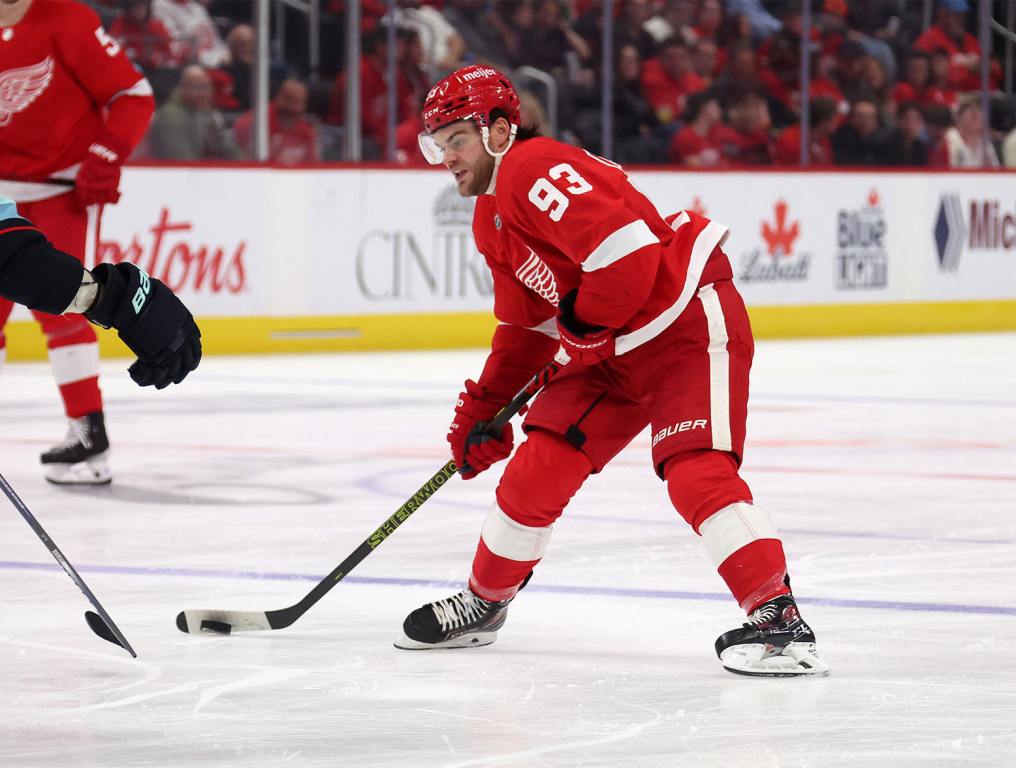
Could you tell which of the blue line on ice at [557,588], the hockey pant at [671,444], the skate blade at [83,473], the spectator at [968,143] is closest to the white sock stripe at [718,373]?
the hockey pant at [671,444]

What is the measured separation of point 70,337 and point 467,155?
8.36 feet

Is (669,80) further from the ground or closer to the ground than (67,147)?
closer to the ground

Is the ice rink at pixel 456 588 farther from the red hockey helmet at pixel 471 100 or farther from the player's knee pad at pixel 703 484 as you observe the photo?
the red hockey helmet at pixel 471 100

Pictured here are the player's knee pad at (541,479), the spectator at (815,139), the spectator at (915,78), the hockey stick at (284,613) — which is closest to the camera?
the player's knee pad at (541,479)

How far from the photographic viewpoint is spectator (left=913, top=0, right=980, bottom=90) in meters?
12.4

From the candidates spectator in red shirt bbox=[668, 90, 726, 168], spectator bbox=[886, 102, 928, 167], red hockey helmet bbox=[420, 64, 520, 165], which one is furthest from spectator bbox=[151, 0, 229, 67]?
red hockey helmet bbox=[420, 64, 520, 165]

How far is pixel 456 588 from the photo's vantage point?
3.85 meters

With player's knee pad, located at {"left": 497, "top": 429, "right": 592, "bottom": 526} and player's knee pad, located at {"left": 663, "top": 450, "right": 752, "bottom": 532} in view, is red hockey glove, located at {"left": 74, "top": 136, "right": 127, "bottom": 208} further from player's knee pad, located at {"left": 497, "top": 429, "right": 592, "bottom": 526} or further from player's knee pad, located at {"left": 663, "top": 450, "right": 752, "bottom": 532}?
player's knee pad, located at {"left": 663, "top": 450, "right": 752, "bottom": 532}

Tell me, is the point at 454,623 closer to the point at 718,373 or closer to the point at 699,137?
the point at 718,373

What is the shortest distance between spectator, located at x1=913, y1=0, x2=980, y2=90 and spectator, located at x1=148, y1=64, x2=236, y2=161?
5.08 meters

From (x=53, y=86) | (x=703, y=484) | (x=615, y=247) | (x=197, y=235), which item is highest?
(x=615, y=247)

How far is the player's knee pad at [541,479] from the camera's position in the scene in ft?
10.5

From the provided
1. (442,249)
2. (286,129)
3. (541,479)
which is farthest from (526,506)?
(442,249)

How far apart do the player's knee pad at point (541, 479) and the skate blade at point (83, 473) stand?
2339mm
